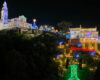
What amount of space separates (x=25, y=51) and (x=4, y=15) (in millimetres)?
30121

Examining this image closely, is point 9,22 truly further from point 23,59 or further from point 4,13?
point 23,59

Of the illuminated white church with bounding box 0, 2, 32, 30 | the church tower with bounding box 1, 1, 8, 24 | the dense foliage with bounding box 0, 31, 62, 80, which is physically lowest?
the dense foliage with bounding box 0, 31, 62, 80

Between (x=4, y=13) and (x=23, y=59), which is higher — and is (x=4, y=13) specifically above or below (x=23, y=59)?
above

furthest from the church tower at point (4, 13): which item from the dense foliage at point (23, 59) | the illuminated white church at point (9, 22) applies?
the dense foliage at point (23, 59)

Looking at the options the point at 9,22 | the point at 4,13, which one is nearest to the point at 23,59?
the point at 9,22

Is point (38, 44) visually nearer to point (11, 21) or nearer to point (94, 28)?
point (11, 21)

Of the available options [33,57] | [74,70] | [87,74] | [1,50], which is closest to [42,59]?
[33,57]

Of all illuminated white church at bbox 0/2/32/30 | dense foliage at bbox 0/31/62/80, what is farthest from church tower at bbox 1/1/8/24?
dense foliage at bbox 0/31/62/80

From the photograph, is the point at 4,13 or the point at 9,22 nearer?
the point at 9,22

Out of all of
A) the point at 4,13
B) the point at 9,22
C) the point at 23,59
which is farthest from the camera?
the point at 4,13

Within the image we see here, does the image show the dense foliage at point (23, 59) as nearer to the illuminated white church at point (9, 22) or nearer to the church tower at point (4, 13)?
the illuminated white church at point (9, 22)

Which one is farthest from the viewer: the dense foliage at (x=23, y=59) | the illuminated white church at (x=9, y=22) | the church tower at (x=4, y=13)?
the church tower at (x=4, y=13)

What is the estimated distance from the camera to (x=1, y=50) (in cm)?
802

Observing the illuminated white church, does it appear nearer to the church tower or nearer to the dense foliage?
the church tower
